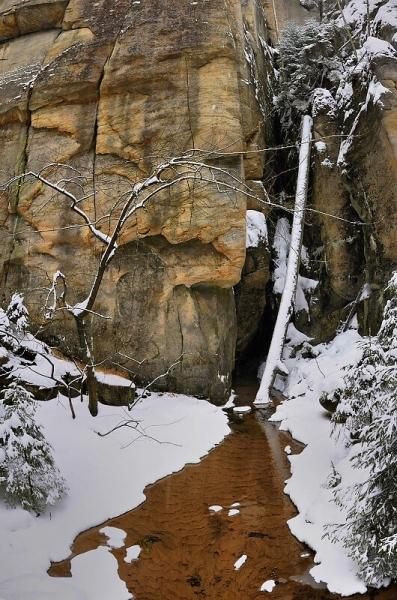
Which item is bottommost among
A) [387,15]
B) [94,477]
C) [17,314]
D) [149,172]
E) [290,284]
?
[290,284]

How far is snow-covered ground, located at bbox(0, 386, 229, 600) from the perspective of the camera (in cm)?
520

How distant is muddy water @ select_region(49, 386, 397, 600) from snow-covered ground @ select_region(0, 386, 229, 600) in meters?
0.17

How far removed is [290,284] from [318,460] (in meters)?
7.50

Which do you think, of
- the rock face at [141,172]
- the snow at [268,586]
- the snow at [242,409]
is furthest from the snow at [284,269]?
the snow at [268,586]

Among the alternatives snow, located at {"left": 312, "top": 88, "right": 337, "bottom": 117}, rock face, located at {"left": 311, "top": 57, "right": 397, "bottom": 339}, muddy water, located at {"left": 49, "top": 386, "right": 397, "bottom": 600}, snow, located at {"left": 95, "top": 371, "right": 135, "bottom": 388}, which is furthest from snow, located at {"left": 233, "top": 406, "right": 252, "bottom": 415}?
snow, located at {"left": 312, "top": 88, "right": 337, "bottom": 117}

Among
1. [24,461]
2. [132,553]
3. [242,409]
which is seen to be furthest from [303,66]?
[132,553]

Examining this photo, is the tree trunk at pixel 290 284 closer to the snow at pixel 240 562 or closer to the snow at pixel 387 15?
the snow at pixel 387 15

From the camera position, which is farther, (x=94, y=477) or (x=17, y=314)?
(x=17, y=314)

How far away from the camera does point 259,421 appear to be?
11750mm

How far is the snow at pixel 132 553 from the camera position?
5921 millimetres

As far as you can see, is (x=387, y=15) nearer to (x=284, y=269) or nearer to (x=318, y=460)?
(x=284, y=269)

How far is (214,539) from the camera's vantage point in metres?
6.40

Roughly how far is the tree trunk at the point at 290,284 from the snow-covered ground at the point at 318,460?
72cm

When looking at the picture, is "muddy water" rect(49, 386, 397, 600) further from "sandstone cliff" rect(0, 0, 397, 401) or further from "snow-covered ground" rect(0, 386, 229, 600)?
"sandstone cliff" rect(0, 0, 397, 401)
